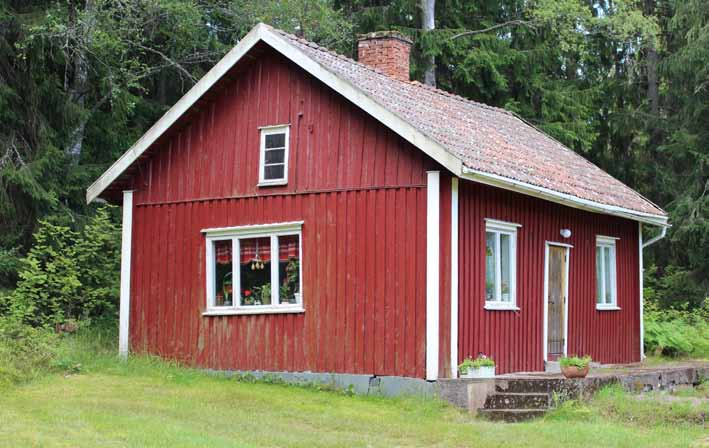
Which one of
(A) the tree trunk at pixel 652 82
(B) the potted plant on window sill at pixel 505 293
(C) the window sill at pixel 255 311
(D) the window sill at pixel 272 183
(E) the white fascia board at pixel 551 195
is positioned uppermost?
(A) the tree trunk at pixel 652 82

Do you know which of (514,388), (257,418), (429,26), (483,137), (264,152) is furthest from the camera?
(429,26)

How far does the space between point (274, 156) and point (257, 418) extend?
18.1 feet

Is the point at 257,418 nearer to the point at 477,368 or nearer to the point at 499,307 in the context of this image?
the point at 477,368

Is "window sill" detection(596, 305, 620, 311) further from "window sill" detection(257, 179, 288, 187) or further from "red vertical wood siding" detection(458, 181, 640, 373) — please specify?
"window sill" detection(257, 179, 288, 187)

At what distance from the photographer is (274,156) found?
712 inches

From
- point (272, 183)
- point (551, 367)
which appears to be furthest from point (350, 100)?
point (551, 367)

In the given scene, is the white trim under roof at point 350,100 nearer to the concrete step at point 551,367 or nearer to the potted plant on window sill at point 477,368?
the potted plant on window sill at point 477,368

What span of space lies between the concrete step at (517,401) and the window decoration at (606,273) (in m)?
6.25

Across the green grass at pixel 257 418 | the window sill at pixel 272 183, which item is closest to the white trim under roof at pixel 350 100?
the window sill at pixel 272 183

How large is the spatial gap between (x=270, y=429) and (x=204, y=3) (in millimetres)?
16888

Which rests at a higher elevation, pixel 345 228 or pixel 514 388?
pixel 345 228

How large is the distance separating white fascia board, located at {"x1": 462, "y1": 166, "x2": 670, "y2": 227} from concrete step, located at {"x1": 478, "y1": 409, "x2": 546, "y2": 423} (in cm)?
339

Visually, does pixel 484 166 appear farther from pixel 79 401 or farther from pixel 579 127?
pixel 579 127

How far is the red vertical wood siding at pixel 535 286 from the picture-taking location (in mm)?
16672
